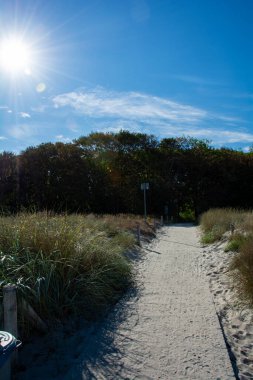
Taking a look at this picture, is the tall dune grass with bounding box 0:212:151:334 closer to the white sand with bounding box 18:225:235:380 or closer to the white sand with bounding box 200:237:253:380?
the white sand with bounding box 18:225:235:380

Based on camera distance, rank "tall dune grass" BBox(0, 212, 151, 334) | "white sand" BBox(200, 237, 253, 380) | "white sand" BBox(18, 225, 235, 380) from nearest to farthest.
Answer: "white sand" BBox(18, 225, 235, 380) < "white sand" BBox(200, 237, 253, 380) < "tall dune grass" BBox(0, 212, 151, 334)

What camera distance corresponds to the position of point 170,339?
4223 mm

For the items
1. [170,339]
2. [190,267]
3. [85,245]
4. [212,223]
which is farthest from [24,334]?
[212,223]

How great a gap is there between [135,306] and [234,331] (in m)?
1.49

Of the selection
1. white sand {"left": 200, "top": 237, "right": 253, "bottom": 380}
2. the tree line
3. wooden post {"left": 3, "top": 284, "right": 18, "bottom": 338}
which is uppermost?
the tree line

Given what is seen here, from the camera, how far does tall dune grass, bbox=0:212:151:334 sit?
4711 millimetres

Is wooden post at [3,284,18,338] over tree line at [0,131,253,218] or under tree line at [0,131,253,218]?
under

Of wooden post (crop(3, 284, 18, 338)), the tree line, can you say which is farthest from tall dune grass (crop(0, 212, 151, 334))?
the tree line

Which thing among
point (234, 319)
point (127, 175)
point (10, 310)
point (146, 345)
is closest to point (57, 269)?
point (10, 310)

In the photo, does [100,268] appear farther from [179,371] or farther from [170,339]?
[179,371]

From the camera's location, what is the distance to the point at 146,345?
4074 millimetres

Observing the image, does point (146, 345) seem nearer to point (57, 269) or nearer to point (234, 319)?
point (234, 319)

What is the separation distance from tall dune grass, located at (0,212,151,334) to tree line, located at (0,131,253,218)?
68.8 feet

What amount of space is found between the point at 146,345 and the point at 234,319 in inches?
58.4
